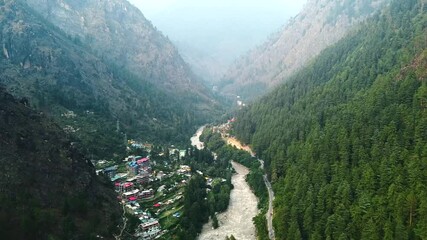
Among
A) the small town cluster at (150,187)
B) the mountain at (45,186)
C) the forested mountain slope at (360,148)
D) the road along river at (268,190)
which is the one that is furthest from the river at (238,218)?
the mountain at (45,186)

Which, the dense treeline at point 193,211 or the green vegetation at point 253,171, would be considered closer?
the dense treeline at point 193,211

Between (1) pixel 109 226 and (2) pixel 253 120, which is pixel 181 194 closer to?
(1) pixel 109 226

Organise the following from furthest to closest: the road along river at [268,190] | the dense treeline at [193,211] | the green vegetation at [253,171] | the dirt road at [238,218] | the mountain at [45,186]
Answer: the dirt road at [238,218]
the green vegetation at [253,171]
the road along river at [268,190]
the dense treeline at [193,211]
the mountain at [45,186]

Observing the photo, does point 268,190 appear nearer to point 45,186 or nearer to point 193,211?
point 193,211

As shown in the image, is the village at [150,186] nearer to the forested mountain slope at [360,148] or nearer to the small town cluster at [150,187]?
the small town cluster at [150,187]

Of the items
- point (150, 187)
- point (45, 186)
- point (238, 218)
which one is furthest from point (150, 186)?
point (45, 186)

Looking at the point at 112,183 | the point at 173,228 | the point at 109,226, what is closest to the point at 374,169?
the point at 173,228

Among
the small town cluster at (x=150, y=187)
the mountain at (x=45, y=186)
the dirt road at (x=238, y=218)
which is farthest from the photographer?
the small town cluster at (x=150, y=187)

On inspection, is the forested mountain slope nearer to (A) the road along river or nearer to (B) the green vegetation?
(A) the road along river
